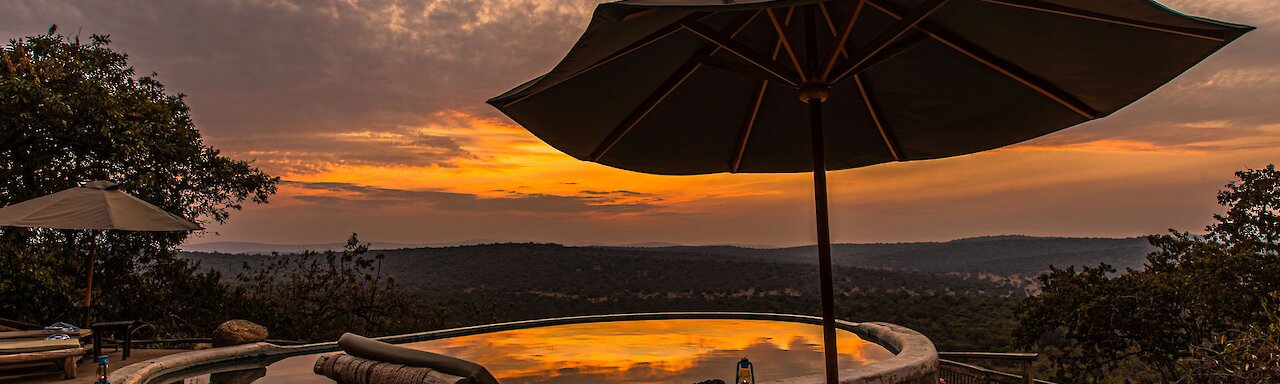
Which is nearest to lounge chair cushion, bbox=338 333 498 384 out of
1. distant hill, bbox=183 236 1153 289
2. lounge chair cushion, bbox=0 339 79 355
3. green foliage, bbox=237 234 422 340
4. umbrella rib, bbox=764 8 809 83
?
umbrella rib, bbox=764 8 809 83

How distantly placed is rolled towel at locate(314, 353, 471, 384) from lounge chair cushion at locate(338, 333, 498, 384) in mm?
30

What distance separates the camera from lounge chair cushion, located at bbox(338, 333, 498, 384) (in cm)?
385

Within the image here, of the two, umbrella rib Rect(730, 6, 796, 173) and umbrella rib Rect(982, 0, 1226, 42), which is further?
umbrella rib Rect(730, 6, 796, 173)

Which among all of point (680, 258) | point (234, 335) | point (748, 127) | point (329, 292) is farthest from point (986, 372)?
point (680, 258)

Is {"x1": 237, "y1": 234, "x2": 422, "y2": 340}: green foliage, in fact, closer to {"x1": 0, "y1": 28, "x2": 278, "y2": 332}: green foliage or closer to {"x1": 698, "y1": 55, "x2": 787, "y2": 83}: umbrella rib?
{"x1": 0, "y1": 28, "x2": 278, "y2": 332}: green foliage

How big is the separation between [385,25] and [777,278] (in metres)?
25.3

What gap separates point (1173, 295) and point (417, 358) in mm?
12911

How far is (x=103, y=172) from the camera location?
Answer: 12.2 meters

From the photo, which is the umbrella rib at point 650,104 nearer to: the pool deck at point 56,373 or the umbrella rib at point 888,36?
the umbrella rib at point 888,36

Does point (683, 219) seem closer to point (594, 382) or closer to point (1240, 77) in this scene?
point (1240, 77)

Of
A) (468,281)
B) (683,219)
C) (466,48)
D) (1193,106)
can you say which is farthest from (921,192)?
(468,281)

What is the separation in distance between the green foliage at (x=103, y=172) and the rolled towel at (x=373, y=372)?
310 inches

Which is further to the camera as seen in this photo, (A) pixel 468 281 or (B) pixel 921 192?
(A) pixel 468 281

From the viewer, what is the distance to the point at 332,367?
5.20 meters
